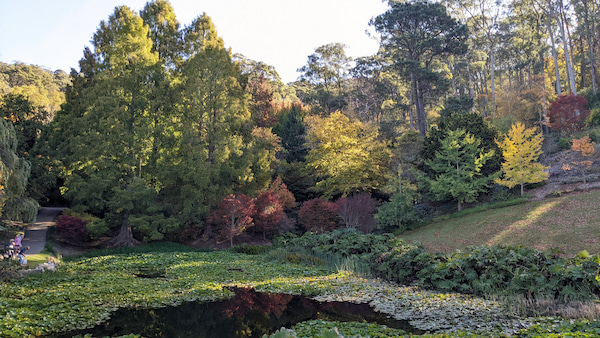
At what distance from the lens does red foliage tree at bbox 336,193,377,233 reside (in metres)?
23.6

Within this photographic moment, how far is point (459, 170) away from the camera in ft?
82.6

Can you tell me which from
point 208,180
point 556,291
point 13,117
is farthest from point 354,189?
point 13,117

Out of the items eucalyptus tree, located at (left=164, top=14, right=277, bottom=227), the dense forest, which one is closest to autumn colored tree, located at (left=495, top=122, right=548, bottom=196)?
the dense forest

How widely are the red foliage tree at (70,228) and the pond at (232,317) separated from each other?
14.8m

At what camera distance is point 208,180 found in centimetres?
2227

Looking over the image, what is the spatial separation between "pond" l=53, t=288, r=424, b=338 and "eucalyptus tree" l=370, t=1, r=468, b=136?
2776 cm

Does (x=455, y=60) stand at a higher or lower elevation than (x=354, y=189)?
higher

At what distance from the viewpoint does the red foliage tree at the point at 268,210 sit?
22.0 metres

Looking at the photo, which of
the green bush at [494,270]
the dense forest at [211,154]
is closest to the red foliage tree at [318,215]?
the dense forest at [211,154]

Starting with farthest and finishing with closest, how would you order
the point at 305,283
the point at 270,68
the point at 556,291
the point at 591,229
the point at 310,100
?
the point at 270,68 < the point at 310,100 < the point at 591,229 < the point at 305,283 < the point at 556,291

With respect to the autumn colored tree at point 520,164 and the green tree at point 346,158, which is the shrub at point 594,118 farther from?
the green tree at point 346,158

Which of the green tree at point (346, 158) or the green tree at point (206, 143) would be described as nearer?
the green tree at point (206, 143)

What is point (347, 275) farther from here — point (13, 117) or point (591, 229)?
point (13, 117)

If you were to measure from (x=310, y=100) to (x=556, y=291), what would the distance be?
118ft
